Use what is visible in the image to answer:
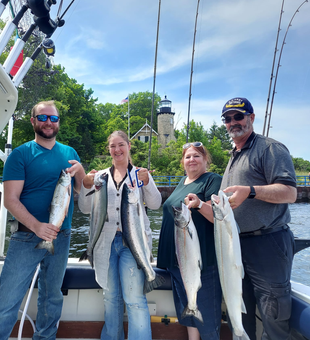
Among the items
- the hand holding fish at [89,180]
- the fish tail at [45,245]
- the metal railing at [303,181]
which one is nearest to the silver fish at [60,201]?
the fish tail at [45,245]

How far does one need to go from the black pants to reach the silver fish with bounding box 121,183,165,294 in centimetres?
96

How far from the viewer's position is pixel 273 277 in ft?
7.36

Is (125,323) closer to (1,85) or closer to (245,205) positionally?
(245,205)

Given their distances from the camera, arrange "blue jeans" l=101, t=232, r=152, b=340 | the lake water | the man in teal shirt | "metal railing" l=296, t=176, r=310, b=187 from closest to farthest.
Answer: the man in teal shirt
"blue jeans" l=101, t=232, r=152, b=340
the lake water
"metal railing" l=296, t=176, r=310, b=187

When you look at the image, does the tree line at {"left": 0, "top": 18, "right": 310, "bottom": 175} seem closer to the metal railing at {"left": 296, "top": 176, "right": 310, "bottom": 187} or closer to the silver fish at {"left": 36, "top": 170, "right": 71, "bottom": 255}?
the metal railing at {"left": 296, "top": 176, "right": 310, "bottom": 187}

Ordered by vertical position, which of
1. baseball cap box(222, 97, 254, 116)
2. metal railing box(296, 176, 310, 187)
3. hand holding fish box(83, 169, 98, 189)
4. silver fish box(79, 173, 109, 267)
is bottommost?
silver fish box(79, 173, 109, 267)

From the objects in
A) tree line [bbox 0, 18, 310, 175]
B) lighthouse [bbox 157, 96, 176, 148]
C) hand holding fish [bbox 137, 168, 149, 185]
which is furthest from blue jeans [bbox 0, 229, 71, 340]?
lighthouse [bbox 157, 96, 176, 148]

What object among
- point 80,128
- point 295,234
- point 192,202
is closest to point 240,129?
point 192,202

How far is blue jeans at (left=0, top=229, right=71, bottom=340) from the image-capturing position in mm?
2416

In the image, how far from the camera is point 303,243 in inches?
106

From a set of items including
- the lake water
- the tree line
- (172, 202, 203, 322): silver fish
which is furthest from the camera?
the tree line

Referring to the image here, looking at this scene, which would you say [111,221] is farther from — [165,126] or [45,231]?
[165,126]

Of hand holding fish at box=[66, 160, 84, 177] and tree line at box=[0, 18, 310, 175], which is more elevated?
tree line at box=[0, 18, 310, 175]

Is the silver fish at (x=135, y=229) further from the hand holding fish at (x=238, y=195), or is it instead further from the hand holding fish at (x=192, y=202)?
the hand holding fish at (x=238, y=195)
